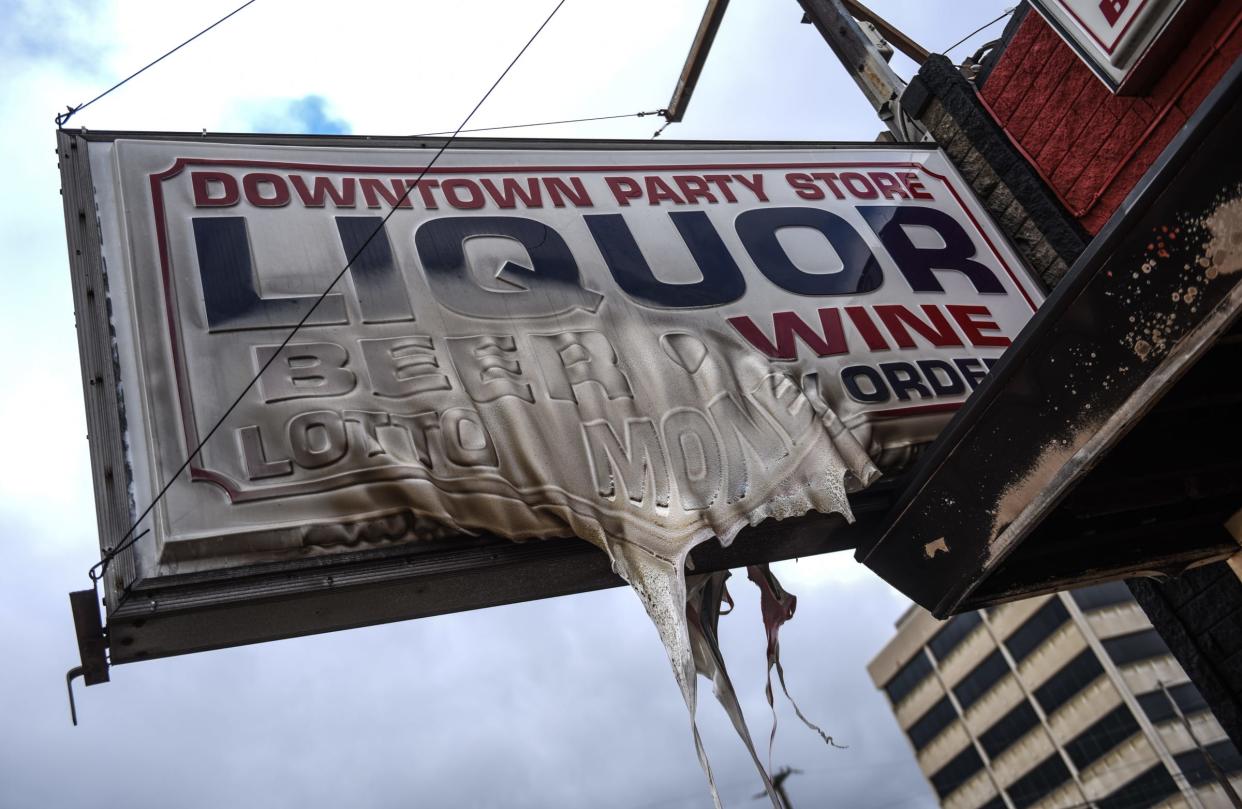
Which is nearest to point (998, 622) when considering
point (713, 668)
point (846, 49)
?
point (846, 49)

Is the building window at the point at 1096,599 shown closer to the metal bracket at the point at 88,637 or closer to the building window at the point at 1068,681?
the building window at the point at 1068,681

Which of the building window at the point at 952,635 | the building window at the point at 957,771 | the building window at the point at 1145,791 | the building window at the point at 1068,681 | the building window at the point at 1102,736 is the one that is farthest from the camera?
the building window at the point at 952,635

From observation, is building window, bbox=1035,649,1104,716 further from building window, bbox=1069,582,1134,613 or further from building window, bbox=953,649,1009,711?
building window, bbox=953,649,1009,711

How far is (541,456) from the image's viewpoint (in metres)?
4.18

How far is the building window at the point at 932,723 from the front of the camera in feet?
156

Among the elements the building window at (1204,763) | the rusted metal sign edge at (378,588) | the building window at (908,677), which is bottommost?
the rusted metal sign edge at (378,588)

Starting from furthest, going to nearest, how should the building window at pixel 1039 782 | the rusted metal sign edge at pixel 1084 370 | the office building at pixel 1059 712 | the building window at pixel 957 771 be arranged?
the building window at pixel 957 771
the building window at pixel 1039 782
the office building at pixel 1059 712
the rusted metal sign edge at pixel 1084 370

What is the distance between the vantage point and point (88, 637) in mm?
3479

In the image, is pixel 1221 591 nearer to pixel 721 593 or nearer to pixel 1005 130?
pixel 721 593

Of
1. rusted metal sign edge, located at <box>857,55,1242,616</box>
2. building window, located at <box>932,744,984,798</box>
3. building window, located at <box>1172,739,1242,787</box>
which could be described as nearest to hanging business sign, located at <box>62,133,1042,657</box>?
rusted metal sign edge, located at <box>857,55,1242,616</box>

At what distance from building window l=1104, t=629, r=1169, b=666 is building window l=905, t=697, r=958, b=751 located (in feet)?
30.7

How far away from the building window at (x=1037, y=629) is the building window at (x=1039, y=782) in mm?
4305

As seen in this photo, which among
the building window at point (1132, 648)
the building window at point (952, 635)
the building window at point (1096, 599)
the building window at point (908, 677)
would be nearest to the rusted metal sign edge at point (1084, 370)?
the building window at point (1096, 599)

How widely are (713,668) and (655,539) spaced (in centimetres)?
97
